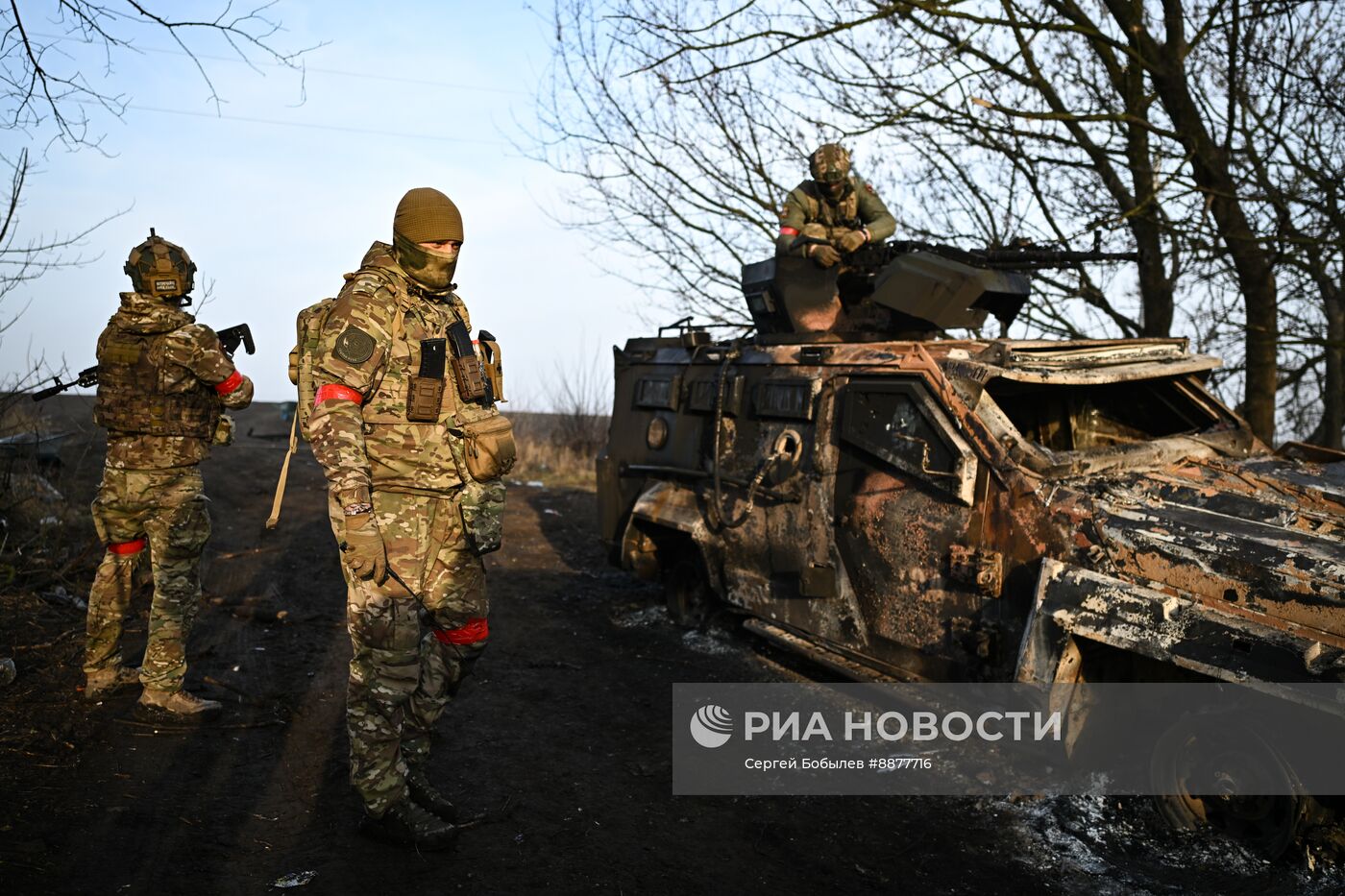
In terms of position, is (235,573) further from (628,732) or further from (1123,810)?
(1123,810)

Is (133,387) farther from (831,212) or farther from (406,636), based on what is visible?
(831,212)

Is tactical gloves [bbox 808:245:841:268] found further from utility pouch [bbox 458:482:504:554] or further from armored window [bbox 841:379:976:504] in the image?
utility pouch [bbox 458:482:504:554]

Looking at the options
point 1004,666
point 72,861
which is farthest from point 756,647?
point 72,861

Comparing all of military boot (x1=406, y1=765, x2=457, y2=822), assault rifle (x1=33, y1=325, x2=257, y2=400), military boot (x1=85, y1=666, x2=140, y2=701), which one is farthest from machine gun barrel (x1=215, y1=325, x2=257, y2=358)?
military boot (x1=406, y1=765, x2=457, y2=822)

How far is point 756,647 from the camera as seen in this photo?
622 cm

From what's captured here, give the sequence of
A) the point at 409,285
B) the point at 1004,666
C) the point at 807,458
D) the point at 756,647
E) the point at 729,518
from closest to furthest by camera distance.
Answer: the point at 409,285
the point at 1004,666
the point at 807,458
the point at 729,518
the point at 756,647

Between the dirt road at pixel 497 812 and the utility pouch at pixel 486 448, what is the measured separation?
1301 mm

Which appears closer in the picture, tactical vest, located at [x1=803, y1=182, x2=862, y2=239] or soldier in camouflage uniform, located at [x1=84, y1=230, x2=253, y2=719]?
soldier in camouflage uniform, located at [x1=84, y1=230, x2=253, y2=719]

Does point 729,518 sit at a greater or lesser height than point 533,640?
greater

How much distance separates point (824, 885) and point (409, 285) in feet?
8.17

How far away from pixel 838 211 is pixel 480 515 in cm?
377

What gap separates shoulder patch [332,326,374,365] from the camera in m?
3.43

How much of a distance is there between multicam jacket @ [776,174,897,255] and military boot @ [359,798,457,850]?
4081 mm

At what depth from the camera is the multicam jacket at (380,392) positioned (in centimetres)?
339
